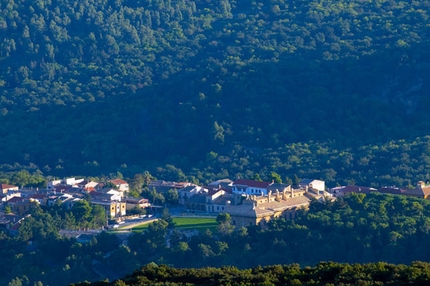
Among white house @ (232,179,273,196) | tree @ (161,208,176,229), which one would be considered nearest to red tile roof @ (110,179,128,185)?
white house @ (232,179,273,196)

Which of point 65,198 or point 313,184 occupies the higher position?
point 313,184

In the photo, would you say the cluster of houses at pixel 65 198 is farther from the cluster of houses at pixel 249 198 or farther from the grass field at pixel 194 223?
the grass field at pixel 194 223

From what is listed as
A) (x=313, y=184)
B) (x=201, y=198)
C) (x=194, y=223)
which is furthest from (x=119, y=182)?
(x=194, y=223)

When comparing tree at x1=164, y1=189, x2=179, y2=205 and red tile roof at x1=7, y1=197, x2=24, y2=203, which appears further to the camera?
tree at x1=164, y1=189, x2=179, y2=205

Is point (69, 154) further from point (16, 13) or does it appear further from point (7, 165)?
point (16, 13)

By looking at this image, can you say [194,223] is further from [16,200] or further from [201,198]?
[16,200]

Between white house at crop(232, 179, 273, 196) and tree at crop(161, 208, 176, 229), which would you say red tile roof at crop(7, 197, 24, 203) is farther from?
white house at crop(232, 179, 273, 196)
